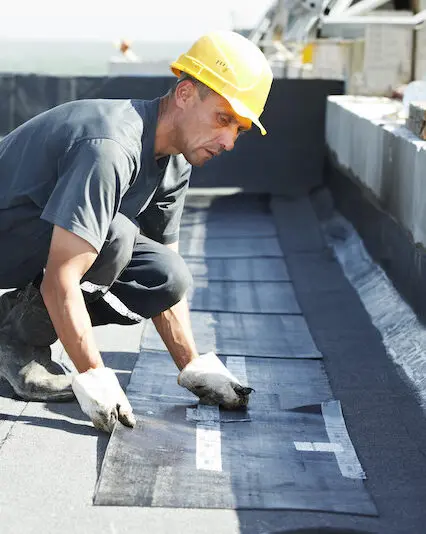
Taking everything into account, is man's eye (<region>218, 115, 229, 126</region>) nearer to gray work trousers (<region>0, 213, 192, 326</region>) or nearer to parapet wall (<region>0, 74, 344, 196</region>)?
gray work trousers (<region>0, 213, 192, 326</region>)

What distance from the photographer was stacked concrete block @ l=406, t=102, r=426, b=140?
5359mm

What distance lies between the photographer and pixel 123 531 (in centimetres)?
269

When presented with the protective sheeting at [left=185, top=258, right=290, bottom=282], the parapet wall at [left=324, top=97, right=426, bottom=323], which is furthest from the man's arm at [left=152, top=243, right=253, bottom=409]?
the protective sheeting at [left=185, top=258, right=290, bottom=282]

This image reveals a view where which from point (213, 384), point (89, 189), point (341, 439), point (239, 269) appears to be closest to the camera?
point (89, 189)

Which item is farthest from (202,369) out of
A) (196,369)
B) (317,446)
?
(317,446)

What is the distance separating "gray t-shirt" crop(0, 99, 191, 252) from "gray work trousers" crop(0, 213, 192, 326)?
160 mm

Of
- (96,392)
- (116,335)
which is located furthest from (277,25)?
(96,392)

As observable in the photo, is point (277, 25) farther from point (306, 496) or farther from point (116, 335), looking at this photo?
point (306, 496)

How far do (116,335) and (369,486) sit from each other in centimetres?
205

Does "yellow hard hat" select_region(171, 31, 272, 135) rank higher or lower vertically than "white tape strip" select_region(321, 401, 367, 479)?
higher

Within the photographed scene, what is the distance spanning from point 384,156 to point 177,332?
278cm

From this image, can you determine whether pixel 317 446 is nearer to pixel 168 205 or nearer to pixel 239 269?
pixel 168 205

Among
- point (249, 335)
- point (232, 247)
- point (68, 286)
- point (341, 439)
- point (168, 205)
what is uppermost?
point (168, 205)

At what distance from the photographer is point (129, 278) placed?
3869 mm
